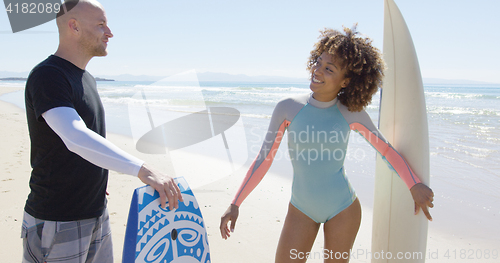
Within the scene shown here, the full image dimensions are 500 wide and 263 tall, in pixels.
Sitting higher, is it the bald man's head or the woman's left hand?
the bald man's head

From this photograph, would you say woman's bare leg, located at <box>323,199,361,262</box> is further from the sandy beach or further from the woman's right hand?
the sandy beach

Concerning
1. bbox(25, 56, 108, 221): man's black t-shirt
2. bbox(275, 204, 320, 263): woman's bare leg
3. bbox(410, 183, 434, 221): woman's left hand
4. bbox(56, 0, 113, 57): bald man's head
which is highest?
bbox(56, 0, 113, 57): bald man's head

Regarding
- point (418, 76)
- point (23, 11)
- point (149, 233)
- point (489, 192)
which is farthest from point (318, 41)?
point (489, 192)

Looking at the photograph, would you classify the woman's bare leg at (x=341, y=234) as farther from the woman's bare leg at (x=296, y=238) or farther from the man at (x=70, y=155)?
the man at (x=70, y=155)

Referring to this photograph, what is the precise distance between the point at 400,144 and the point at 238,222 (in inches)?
85.5

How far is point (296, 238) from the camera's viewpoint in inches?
76.5

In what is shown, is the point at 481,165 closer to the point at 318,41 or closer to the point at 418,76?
the point at 418,76

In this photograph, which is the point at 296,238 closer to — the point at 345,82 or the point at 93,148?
the point at 345,82

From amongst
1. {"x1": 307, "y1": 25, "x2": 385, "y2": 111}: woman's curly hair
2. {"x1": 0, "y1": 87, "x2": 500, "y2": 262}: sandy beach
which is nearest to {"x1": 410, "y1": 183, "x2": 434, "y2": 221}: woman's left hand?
{"x1": 307, "y1": 25, "x2": 385, "y2": 111}: woman's curly hair

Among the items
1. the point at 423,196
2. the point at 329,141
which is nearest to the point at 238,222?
the point at 329,141

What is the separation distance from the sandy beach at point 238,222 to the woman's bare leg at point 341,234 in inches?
52.1

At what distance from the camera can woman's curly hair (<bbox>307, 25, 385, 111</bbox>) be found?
6.34ft

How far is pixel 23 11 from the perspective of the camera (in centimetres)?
216

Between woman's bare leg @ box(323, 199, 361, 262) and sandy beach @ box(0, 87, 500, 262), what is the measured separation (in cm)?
132
